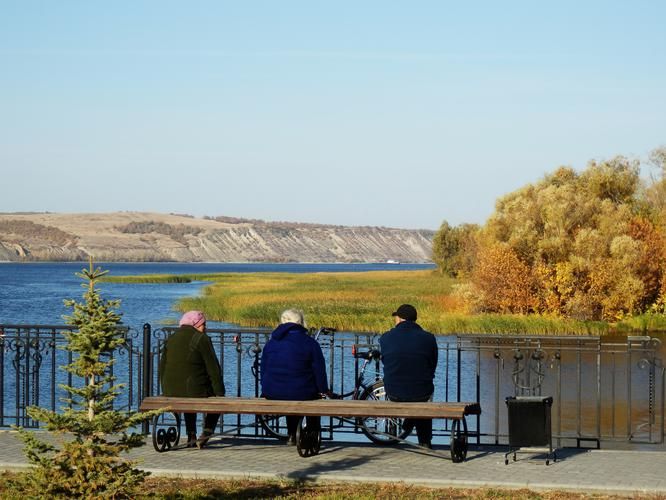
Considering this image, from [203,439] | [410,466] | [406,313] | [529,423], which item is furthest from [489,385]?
[410,466]

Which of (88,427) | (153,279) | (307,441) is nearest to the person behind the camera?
(88,427)

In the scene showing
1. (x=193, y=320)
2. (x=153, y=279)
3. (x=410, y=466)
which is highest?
(x=193, y=320)

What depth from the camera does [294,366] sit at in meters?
11.6

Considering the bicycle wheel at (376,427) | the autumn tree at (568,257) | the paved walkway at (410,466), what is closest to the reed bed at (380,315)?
the autumn tree at (568,257)

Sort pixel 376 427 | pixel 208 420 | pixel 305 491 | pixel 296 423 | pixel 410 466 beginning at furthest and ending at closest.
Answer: pixel 376 427 → pixel 296 423 → pixel 208 420 → pixel 410 466 → pixel 305 491

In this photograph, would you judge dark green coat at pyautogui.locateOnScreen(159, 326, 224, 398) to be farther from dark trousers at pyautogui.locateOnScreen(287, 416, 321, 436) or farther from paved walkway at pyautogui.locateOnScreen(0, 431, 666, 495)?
dark trousers at pyautogui.locateOnScreen(287, 416, 321, 436)

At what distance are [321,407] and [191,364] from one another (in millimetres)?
1587

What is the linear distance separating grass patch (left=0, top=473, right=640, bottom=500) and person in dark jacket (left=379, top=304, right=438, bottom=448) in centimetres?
194

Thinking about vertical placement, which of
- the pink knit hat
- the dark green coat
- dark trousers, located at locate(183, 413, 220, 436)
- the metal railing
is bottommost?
the metal railing

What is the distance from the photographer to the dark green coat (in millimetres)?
11883

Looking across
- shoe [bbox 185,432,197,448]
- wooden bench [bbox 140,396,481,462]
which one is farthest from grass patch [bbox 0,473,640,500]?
shoe [bbox 185,432,197,448]

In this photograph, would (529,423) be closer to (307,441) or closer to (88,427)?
(307,441)

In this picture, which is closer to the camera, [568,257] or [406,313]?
[406,313]

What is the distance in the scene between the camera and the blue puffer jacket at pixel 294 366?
458 inches
